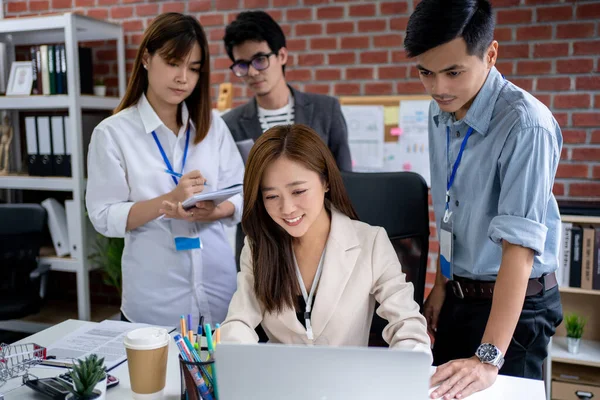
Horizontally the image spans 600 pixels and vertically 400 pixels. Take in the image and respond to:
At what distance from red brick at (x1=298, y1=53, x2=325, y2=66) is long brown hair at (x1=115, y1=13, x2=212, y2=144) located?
1.52 m

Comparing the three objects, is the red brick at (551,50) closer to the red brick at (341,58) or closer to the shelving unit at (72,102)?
the red brick at (341,58)

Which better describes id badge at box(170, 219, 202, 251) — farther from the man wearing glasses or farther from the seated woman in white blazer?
the man wearing glasses

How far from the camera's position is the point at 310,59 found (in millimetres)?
3152

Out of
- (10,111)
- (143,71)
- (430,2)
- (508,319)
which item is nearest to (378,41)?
(143,71)

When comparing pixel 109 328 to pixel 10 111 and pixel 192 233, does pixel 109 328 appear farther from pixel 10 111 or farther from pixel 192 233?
pixel 10 111

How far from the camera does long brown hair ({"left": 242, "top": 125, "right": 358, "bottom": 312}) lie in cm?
130

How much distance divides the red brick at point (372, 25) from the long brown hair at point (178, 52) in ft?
5.14

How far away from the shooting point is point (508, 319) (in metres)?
1.18

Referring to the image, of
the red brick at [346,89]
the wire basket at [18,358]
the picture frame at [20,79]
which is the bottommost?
the wire basket at [18,358]

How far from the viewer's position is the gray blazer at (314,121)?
2.16m

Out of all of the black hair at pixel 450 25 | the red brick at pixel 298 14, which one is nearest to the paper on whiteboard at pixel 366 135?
the red brick at pixel 298 14

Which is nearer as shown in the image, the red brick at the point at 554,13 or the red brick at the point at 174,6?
the red brick at the point at 554,13

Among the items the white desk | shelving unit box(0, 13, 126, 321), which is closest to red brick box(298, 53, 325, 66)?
shelving unit box(0, 13, 126, 321)

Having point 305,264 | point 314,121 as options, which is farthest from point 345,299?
point 314,121
